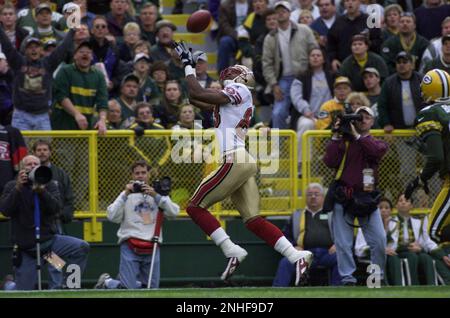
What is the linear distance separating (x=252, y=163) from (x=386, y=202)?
4.11 meters

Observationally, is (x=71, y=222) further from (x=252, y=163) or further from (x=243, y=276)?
(x=252, y=163)

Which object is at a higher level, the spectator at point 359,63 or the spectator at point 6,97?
the spectator at point 359,63

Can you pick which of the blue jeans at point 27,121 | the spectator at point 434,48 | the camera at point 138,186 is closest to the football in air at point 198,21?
the camera at point 138,186

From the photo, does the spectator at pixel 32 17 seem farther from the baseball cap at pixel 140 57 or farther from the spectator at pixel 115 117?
the spectator at pixel 115 117

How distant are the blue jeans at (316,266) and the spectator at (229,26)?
12.9 ft

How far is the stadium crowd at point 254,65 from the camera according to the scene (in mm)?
16656

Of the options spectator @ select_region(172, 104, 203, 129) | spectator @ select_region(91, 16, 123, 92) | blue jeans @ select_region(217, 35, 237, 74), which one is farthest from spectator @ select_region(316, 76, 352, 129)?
spectator @ select_region(91, 16, 123, 92)

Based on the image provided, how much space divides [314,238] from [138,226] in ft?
7.03

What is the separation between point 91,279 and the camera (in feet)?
54.5

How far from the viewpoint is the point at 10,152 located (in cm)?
1600

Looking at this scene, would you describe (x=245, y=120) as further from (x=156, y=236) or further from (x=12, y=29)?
(x=12, y=29)

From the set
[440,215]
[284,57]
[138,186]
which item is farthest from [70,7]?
[440,215]

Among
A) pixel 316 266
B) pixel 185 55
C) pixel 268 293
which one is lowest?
pixel 316 266
